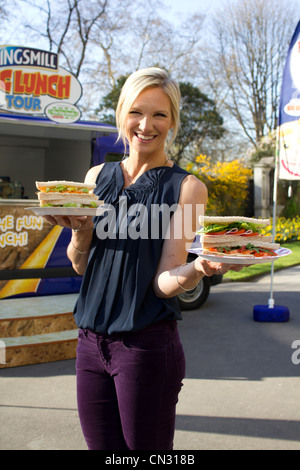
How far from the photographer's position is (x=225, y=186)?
1992cm

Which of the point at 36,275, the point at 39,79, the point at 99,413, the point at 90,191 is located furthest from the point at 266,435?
the point at 39,79

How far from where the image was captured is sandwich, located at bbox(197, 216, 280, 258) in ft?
6.19

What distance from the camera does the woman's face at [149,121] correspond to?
1.94m

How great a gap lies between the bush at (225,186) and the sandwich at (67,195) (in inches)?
651

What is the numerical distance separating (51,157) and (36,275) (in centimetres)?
611

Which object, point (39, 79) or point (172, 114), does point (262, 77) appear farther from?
point (172, 114)

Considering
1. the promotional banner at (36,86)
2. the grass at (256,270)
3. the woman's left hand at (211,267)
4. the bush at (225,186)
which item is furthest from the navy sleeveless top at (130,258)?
the bush at (225,186)

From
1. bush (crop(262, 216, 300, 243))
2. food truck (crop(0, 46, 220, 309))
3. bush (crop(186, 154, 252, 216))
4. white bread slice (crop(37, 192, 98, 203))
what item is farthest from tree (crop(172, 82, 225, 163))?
white bread slice (crop(37, 192, 98, 203))

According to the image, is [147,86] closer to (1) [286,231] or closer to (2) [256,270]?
(2) [256,270]

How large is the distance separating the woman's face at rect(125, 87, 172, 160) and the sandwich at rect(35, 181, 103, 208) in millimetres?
283

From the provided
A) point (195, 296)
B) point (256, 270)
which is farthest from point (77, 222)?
point (256, 270)

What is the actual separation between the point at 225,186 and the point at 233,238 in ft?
60.0

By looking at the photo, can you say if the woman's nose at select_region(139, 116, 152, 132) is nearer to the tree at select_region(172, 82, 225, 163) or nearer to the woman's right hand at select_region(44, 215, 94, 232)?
the woman's right hand at select_region(44, 215, 94, 232)

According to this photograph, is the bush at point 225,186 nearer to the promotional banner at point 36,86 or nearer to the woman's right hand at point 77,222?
the promotional banner at point 36,86
